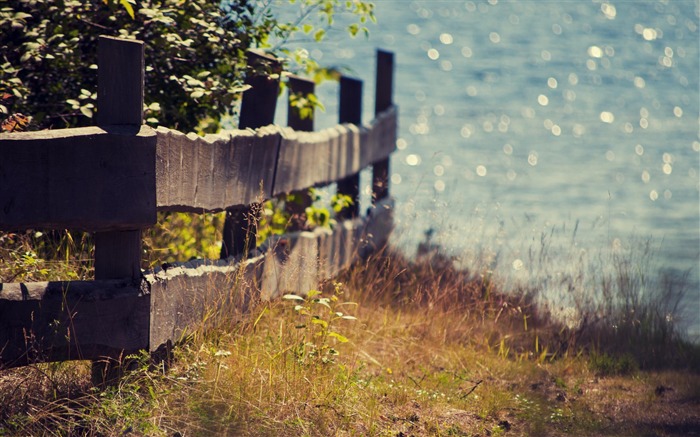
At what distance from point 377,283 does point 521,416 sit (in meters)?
2.12

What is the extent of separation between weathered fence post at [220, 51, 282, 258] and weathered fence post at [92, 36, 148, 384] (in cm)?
132

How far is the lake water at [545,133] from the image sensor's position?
8172 millimetres

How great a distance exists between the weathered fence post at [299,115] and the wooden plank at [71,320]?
2.36 metres

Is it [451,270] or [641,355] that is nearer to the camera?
[641,355]

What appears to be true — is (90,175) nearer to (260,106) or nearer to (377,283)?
(260,106)

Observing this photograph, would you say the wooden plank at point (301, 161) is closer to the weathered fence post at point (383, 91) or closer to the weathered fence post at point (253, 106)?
the weathered fence post at point (253, 106)

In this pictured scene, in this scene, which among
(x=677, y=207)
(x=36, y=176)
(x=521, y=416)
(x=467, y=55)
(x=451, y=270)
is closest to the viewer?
(x=36, y=176)

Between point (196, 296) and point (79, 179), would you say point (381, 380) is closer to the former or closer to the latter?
point (196, 296)

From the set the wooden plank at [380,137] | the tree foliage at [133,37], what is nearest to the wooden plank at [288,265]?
the tree foliage at [133,37]

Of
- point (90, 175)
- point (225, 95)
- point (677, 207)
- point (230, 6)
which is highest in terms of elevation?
point (230, 6)

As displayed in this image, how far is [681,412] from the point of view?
5.62 m

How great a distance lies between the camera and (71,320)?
14.3 ft

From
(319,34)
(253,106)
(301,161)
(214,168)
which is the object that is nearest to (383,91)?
(319,34)

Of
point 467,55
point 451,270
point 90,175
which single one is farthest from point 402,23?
point 90,175
